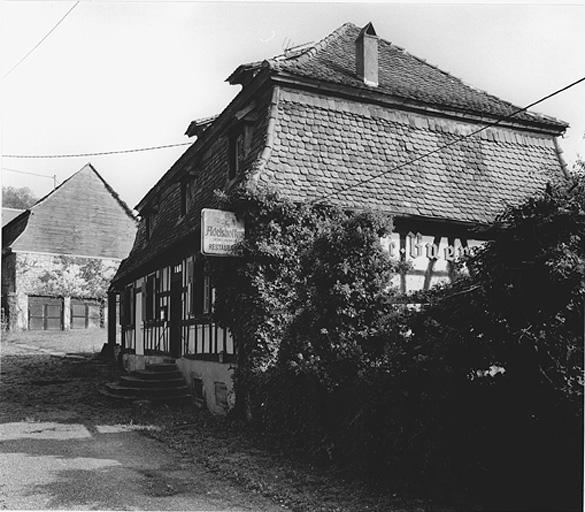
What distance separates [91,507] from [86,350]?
23.0 m

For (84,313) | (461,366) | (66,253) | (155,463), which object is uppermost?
(66,253)

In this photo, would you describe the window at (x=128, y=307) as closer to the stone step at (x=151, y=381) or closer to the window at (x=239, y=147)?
the stone step at (x=151, y=381)

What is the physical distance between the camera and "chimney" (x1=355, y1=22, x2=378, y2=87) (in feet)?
46.4

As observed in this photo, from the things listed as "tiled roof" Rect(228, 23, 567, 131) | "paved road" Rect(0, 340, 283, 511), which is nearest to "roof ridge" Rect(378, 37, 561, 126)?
"tiled roof" Rect(228, 23, 567, 131)

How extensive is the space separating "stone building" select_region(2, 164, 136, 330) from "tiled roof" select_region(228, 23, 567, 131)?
15.0m

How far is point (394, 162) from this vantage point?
13555 millimetres

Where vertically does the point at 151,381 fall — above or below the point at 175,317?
below

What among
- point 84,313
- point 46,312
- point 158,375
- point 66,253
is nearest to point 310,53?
point 158,375

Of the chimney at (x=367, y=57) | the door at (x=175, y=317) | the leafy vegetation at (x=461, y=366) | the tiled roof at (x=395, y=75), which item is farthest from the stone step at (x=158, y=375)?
the chimney at (x=367, y=57)

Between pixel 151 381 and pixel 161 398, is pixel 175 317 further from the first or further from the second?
pixel 161 398

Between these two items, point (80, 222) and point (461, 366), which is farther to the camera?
point (80, 222)

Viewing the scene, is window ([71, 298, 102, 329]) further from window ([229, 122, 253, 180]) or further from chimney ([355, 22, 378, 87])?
chimney ([355, 22, 378, 87])

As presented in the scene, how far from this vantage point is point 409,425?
675 centimetres

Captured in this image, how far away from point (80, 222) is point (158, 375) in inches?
743
